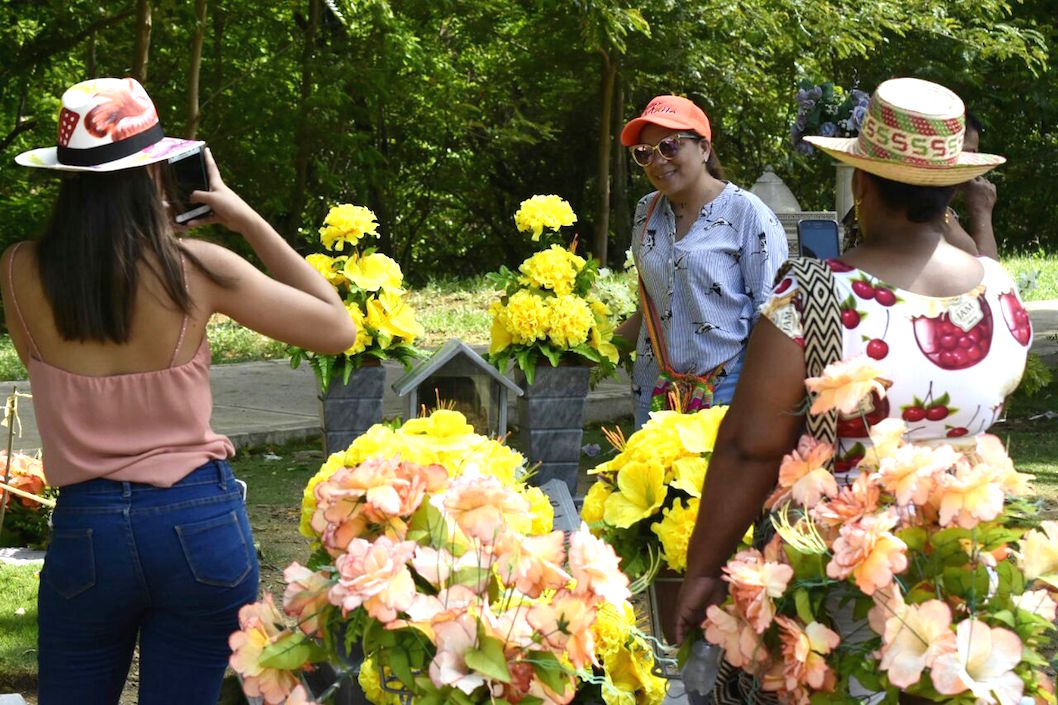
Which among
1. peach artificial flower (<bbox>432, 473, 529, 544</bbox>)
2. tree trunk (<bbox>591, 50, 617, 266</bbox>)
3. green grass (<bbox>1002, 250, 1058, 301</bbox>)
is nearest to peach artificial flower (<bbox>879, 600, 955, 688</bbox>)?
peach artificial flower (<bbox>432, 473, 529, 544</bbox>)

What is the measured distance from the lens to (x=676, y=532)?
111 inches

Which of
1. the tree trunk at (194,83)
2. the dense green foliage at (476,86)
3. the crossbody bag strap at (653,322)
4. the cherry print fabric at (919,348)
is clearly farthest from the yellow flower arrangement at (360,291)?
the tree trunk at (194,83)

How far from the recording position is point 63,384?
7.92 feet

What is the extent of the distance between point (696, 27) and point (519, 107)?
3.98 m

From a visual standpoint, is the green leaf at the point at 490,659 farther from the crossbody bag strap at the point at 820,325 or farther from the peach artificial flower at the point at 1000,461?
the peach artificial flower at the point at 1000,461

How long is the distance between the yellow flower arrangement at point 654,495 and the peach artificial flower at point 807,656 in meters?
0.81

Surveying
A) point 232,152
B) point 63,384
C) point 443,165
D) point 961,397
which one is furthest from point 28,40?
point 961,397

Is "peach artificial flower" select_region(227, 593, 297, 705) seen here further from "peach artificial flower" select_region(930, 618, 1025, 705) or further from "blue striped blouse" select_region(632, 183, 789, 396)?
"blue striped blouse" select_region(632, 183, 789, 396)

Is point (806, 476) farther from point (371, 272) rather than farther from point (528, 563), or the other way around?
point (371, 272)

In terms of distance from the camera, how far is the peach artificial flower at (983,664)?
1839 millimetres

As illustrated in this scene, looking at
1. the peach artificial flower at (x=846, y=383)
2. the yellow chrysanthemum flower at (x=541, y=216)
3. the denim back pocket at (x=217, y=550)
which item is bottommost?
the yellow chrysanthemum flower at (x=541, y=216)

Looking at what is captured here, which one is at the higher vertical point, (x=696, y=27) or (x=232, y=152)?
(x=696, y=27)

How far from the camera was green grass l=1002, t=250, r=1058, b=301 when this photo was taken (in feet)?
47.0

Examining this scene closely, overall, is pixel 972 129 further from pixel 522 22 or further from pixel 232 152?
pixel 522 22
